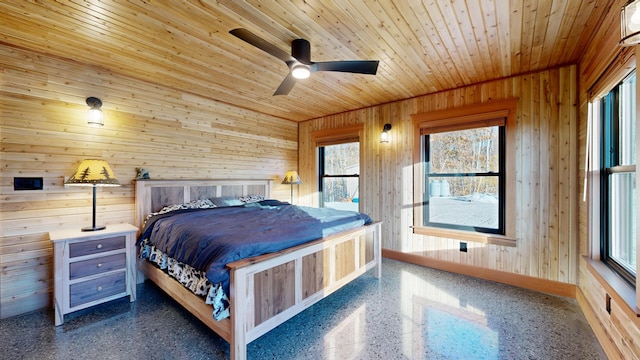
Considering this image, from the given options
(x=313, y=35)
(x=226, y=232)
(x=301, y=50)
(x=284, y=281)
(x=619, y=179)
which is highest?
(x=313, y=35)

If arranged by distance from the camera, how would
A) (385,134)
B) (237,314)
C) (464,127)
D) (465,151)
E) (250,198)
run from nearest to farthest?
1. (237,314)
2. (464,127)
3. (465,151)
4. (385,134)
5. (250,198)

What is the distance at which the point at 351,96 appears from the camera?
152 inches

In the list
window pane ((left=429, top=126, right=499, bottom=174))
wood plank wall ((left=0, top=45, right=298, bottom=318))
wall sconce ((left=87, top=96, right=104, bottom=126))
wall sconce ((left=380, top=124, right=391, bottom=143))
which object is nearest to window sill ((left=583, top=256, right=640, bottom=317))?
window pane ((left=429, top=126, right=499, bottom=174))

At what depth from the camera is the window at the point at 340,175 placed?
472cm

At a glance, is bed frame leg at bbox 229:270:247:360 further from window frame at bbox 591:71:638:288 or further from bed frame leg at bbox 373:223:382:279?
window frame at bbox 591:71:638:288

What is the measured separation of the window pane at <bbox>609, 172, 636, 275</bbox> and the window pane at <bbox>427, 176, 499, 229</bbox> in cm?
114

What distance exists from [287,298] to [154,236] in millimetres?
1719

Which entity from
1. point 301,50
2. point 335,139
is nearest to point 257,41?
point 301,50

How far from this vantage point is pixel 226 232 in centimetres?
214

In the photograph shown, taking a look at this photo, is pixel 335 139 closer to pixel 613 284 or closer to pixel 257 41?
pixel 257 41

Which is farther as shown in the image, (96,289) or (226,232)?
(96,289)

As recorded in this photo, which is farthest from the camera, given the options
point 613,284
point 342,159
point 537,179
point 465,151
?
point 342,159

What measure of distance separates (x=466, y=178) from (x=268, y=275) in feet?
9.97

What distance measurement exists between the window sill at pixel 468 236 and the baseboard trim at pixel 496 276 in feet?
1.18
